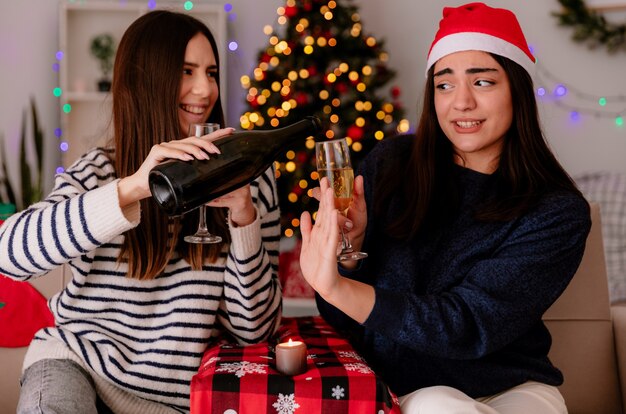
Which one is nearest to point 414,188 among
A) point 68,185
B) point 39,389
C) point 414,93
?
point 68,185

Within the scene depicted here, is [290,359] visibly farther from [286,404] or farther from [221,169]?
[221,169]

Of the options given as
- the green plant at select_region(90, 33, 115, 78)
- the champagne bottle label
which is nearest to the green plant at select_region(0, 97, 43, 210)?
the green plant at select_region(90, 33, 115, 78)

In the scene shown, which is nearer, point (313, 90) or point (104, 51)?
point (313, 90)

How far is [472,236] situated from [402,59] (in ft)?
9.61

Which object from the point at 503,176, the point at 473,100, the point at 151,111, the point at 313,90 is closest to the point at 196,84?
the point at 151,111

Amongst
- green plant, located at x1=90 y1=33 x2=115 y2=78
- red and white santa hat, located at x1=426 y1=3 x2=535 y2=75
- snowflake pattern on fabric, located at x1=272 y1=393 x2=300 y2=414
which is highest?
green plant, located at x1=90 y1=33 x2=115 y2=78

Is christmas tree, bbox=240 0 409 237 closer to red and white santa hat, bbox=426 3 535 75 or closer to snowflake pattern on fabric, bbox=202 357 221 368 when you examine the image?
Answer: red and white santa hat, bbox=426 3 535 75

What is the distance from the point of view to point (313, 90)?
12.1 ft

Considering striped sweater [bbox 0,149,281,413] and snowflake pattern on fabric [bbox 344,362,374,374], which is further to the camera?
striped sweater [bbox 0,149,281,413]

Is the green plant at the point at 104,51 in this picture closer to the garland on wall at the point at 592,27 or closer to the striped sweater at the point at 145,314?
the garland on wall at the point at 592,27

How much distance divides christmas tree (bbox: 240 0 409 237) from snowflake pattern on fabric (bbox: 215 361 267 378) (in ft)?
7.56

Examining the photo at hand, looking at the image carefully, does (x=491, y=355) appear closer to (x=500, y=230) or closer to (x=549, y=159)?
(x=500, y=230)

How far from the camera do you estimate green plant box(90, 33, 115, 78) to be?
169 inches

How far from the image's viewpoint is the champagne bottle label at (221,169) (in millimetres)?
1268
